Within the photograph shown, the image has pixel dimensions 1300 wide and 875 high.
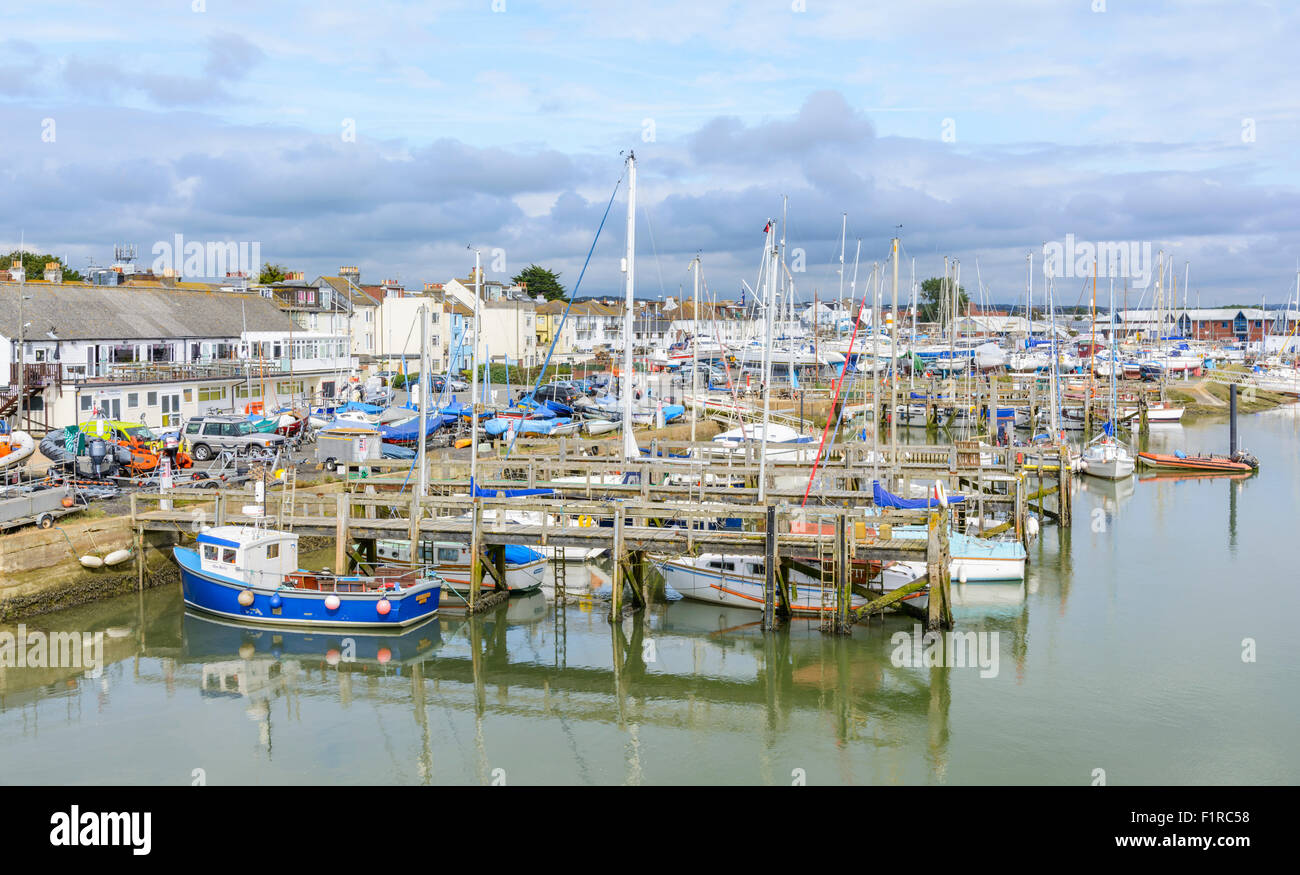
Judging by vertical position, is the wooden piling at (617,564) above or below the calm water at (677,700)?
above

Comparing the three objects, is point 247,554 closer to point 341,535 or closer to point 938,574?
point 341,535

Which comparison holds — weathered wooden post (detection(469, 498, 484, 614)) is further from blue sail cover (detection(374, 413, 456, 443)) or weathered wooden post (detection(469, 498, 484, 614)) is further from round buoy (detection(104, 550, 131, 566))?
blue sail cover (detection(374, 413, 456, 443))

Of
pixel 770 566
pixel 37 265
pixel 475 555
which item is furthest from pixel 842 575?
pixel 37 265

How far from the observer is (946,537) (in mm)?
26844

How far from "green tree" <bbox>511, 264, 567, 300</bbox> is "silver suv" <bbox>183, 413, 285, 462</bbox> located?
103 metres

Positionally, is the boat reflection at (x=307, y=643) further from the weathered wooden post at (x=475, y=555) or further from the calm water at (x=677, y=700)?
the weathered wooden post at (x=475, y=555)

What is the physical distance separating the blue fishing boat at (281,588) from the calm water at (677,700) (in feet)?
1.95

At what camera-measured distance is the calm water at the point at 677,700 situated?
20.5m

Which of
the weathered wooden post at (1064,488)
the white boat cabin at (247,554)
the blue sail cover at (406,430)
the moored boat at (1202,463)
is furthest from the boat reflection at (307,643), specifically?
the moored boat at (1202,463)

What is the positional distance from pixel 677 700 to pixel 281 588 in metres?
10.6

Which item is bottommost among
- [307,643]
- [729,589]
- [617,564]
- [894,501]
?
[307,643]

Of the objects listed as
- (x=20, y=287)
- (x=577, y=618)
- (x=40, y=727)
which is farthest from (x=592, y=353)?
(x=40, y=727)

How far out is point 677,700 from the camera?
949 inches
